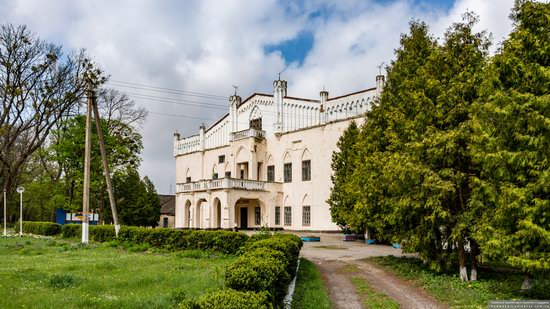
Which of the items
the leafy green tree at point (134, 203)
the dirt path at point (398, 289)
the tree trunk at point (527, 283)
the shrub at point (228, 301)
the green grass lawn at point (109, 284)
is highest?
the leafy green tree at point (134, 203)

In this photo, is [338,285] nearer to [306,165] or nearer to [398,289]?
[398,289]

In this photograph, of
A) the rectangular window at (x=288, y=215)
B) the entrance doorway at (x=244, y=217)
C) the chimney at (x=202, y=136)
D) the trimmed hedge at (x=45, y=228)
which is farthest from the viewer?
the chimney at (x=202, y=136)

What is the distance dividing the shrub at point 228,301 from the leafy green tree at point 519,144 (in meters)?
6.14

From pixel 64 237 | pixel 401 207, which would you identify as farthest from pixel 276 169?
pixel 401 207

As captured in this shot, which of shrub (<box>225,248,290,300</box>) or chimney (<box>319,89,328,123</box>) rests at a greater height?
chimney (<box>319,89,328,123</box>)

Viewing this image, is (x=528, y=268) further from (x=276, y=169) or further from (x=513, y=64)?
(x=276, y=169)

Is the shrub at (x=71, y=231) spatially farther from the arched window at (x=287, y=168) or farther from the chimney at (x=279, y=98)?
the chimney at (x=279, y=98)

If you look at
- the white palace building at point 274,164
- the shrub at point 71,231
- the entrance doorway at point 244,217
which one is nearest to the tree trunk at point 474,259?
the white palace building at point 274,164

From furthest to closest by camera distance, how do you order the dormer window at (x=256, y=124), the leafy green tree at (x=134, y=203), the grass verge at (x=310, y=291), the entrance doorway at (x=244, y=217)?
the leafy green tree at (x=134, y=203)
the entrance doorway at (x=244, y=217)
the dormer window at (x=256, y=124)
the grass verge at (x=310, y=291)

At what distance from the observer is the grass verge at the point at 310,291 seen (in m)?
9.83

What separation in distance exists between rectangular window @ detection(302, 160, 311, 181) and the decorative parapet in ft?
46.2

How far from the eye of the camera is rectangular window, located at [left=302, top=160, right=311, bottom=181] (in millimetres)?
36969

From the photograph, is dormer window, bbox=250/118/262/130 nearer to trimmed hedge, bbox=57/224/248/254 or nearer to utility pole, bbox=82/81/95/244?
utility pole, bbox=82/81/95/244

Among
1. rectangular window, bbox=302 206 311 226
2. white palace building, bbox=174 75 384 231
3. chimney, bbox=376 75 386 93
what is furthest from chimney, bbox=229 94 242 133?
chimney, bbox=376 75 386 93
